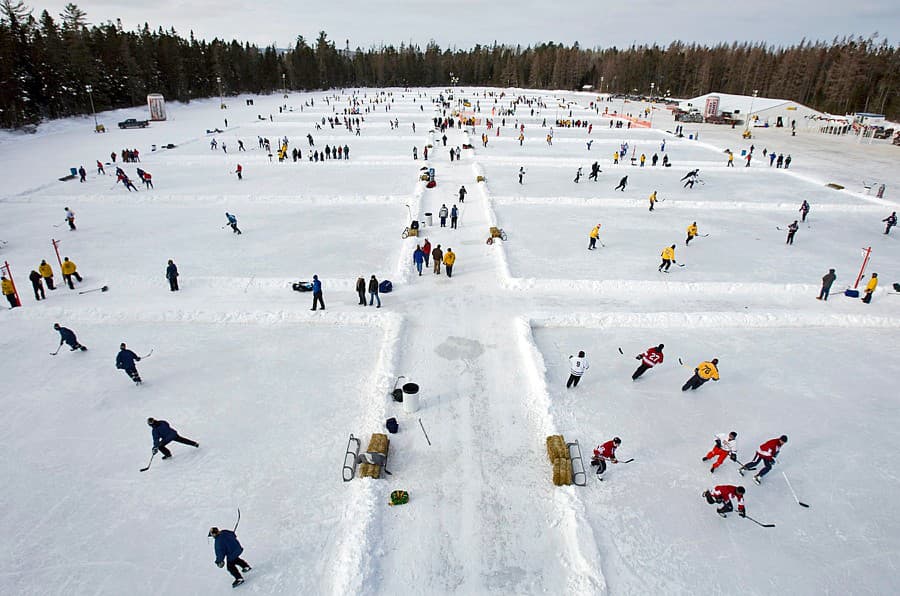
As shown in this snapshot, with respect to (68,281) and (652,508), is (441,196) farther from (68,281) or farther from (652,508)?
(652,508)

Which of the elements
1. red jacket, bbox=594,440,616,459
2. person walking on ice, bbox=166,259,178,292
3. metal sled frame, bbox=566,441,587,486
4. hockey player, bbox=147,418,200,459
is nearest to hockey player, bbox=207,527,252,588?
hockey player, bbox=147,418,200,459

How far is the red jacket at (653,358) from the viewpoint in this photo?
9500 mm

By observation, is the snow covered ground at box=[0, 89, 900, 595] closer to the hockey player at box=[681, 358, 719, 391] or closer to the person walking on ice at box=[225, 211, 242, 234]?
the hockey player at box=[681, 358, 719, 391]

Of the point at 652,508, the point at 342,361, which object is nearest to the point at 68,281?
the point at 342,361

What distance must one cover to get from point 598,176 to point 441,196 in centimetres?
1139

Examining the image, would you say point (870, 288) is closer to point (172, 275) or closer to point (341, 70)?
point (172, 275)

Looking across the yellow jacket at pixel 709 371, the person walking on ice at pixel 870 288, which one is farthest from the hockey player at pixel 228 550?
the person walking on ice at pixel 870 288

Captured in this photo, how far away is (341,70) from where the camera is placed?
121m

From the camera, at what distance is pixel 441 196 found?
77.3ft

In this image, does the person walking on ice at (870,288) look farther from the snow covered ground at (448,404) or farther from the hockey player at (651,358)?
the hockey player at (651,358)

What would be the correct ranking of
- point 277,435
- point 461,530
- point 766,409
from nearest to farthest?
1. point 461,530
2. point 277,435
3. point 766,409

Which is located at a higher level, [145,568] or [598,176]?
[598,176]

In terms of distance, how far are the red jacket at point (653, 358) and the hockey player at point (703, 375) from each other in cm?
77

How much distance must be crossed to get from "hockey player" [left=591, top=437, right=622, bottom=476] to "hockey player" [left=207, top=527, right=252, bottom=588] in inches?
209
